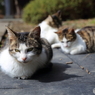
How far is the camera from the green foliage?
11281 mm

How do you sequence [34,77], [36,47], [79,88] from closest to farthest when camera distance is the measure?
[79,88] → [36,47] → [34,77]

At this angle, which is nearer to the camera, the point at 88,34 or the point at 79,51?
the point at 79,51

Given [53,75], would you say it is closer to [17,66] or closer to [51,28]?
[17,66]

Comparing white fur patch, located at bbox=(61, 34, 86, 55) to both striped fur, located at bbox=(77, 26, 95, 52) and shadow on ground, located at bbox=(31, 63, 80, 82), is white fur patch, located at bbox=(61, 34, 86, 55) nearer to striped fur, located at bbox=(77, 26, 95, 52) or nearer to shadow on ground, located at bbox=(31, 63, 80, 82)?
striped fur, located at bbox=(77, 26, 95, 52)

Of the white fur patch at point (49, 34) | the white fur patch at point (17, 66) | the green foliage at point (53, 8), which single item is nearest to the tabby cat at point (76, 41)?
the white fur patch at point (49, 34)

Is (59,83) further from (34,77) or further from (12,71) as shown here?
(12,71)

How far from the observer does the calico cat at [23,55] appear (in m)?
2.70

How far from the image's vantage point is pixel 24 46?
2.70 metres

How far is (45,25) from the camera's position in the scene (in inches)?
246

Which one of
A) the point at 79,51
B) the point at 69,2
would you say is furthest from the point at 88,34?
the point at 69,2

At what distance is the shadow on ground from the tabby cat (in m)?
1.30

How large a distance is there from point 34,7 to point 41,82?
29.5 ft

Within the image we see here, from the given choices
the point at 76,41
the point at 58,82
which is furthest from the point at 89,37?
the point at 58,82

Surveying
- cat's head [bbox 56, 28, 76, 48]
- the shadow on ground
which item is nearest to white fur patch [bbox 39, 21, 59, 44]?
cat's head [bbox 56, 28, 76, 48]
